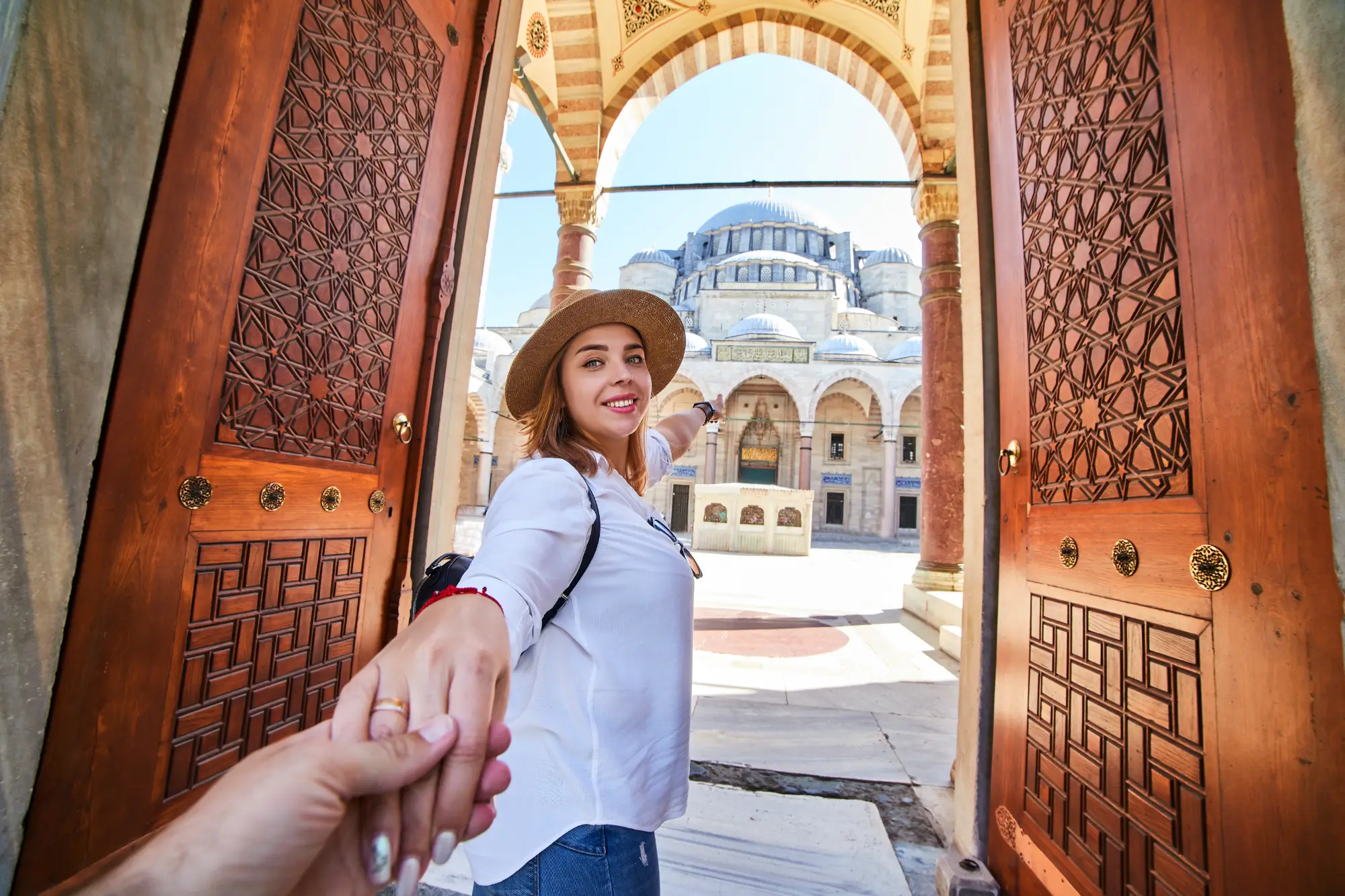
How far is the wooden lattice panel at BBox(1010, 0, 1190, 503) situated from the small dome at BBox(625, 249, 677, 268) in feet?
120

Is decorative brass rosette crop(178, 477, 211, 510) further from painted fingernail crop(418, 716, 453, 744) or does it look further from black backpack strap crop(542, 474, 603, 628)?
painted fingernail crop(418, 716, 453, 744)

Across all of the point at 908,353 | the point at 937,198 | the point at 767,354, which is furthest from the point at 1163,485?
the point at 908,353

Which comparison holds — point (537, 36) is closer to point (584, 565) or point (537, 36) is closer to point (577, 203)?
point (577, 203)

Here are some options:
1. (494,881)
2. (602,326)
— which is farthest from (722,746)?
(602,326)

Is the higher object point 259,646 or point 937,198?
point 937,198

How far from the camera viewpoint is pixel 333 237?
1.69m

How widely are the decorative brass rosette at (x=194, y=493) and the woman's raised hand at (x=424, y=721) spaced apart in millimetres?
1115

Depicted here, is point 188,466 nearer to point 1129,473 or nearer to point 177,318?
point 177,318

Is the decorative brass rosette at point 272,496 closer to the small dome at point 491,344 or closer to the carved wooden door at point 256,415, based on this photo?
the carved wooden door at point 256,415

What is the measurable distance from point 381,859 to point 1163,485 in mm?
1436

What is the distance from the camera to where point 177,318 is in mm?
1245

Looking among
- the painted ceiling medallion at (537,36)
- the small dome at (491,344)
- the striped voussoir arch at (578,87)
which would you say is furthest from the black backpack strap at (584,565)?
the small dome at (491,344)

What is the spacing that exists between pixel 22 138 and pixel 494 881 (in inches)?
54.8

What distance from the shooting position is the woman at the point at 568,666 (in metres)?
0.49
